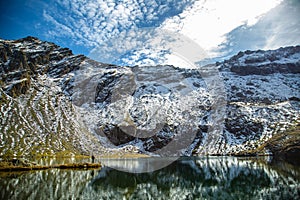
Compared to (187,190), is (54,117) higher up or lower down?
higher up

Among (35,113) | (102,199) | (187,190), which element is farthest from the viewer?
(35,113)

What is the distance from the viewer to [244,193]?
33000mm

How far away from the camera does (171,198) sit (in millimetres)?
30844

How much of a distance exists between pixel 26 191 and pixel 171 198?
1744 centimetres

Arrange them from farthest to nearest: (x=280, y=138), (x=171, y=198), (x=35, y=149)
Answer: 1. (x=280, y=138)
2. (x=35, y=149)
3. (x=171, y=198)

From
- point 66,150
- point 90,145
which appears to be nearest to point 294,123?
point 90,145

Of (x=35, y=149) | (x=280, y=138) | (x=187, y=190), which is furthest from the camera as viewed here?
(x=280, y=138)

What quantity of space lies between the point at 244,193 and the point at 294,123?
190 meters

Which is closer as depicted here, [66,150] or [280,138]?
[66,150]

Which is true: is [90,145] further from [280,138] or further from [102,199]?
[102,199]

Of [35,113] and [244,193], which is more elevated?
[35,113]

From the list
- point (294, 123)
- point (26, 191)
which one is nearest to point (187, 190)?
point (26, 191)

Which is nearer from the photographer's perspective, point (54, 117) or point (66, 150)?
point (66, 150)

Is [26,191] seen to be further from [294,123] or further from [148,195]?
[294,123]
